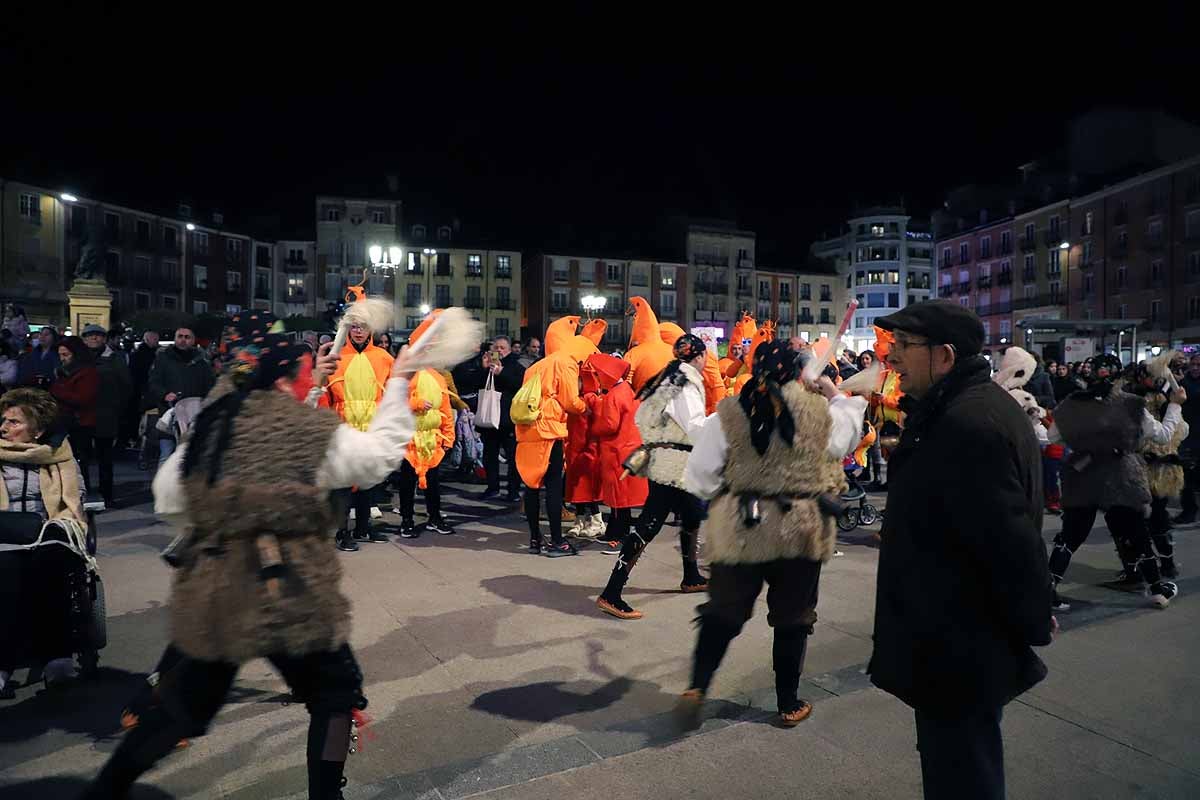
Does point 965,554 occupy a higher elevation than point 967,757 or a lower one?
higher

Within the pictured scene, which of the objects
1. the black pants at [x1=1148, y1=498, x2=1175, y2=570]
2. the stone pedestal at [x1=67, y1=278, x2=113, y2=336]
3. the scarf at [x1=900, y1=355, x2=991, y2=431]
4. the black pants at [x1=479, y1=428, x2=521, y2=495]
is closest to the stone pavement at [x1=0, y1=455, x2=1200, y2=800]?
the black pants at [x1=1148, y1=498, x2=1175, y2=570]

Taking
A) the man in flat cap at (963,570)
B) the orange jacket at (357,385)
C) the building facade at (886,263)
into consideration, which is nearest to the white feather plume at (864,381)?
the man in flat cap at (963,570)

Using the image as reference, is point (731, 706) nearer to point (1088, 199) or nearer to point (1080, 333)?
point (1080, 333)

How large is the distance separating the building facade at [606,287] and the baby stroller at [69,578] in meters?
56.9

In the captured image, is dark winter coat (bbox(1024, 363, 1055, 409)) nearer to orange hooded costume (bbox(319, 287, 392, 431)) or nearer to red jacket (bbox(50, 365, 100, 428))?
orange hooded costume (bbox(319, 287, 392, 431))

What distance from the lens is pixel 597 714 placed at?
404cm

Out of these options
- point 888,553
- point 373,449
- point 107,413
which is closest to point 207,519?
point 373,449

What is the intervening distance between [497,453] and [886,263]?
7646cm

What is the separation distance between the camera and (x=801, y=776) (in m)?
3.41

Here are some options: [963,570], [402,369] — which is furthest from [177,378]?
[963,570]

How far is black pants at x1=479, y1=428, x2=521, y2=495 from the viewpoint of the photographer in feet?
34.1

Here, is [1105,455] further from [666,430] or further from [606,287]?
[606,287]

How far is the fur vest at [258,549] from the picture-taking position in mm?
2619

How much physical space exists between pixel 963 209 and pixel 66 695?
265 feet
